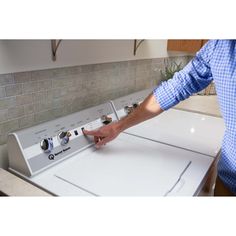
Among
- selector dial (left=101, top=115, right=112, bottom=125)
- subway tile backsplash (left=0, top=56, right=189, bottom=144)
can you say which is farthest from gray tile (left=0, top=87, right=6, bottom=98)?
selector dial (left=101, top=115, right=112, bottom=125)

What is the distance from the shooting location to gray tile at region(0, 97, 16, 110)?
116 centimetres

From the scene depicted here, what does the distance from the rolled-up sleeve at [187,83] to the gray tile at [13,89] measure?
67cm

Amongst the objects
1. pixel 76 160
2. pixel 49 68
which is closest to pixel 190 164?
pixel 76 160

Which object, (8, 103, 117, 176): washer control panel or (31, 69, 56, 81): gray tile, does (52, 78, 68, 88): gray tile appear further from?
(8, 103, 117, 176): washer control panel

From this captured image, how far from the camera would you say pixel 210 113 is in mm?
2029

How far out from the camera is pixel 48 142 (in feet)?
3.80

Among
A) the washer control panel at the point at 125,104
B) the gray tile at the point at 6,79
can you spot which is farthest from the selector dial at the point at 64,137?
the washer control panel at the point at 125,104

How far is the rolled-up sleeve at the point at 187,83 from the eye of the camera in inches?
46.4

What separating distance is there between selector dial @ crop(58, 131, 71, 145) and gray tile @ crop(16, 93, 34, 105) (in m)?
0.24

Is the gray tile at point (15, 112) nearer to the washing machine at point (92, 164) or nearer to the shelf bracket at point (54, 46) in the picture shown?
the washing machine at point (92, 164)

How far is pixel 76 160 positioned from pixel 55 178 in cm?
18

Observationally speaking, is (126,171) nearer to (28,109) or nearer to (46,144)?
(46,144)

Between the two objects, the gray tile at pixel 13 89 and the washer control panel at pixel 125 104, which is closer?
the gray tile at pixel 13 89

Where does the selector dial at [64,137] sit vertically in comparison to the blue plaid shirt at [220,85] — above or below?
below
